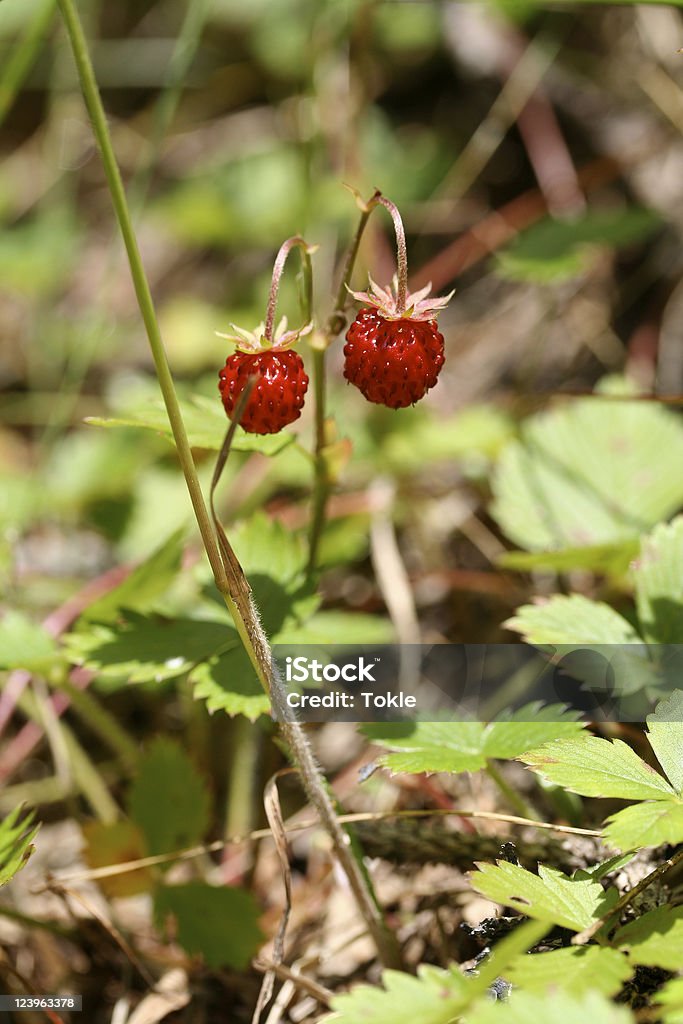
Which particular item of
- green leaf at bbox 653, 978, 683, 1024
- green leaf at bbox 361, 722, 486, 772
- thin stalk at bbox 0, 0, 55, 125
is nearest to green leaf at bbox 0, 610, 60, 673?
green leaf at bbox 361, 722, 486, 772

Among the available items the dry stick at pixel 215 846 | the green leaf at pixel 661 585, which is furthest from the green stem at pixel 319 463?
the green leaf at pixel 661 585

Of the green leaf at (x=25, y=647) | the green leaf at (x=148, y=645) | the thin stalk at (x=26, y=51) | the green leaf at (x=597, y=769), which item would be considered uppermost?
the thin stalk at (x=26, y=51)

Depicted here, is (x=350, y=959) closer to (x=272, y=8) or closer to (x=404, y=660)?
(x=404, y=660)

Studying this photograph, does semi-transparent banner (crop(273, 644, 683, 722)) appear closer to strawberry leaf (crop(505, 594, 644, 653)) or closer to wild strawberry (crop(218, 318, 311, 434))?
strawberry leaf (crop(505, 594, 644, 653))

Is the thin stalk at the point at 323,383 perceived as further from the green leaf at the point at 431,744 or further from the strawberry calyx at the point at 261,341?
the green leaf at the point at 431,744

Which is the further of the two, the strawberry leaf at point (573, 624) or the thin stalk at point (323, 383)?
the strawberry leaf at point (573, 624)

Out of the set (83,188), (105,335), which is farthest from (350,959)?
(83,188)

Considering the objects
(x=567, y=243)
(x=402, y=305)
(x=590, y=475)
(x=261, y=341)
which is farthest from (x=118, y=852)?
(x=567, y=243)
